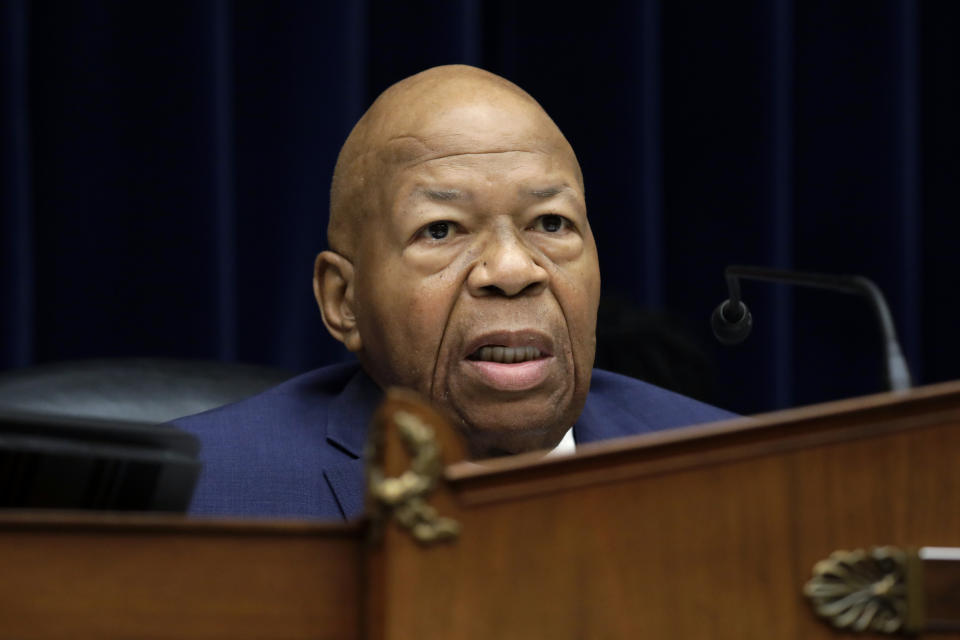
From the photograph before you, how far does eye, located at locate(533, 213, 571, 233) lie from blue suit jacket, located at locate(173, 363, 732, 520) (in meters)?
0.23

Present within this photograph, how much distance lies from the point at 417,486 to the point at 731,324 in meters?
0.62

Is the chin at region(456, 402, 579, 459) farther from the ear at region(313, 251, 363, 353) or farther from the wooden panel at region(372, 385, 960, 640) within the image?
the wooden panel at region(372, 385, 960, 640)

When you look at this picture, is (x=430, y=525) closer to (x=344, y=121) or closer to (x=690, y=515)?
(x=690, y=515)

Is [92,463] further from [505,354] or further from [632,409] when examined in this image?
[632,409]

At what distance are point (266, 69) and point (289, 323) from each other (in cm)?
37

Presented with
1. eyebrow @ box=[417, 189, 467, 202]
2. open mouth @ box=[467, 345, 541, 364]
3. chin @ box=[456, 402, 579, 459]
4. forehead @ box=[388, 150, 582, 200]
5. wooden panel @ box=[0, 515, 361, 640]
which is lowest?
→ chin @ box=[456, 402, 579, 459]

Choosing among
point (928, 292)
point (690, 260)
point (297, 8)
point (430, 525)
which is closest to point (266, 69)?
point (297, 8)

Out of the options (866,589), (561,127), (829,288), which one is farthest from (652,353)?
(866,589)

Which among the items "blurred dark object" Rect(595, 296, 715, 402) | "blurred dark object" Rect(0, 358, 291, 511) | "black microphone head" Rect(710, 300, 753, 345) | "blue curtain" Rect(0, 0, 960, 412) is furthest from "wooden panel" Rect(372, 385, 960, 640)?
"blue curtain" Rect(0, 0, 960, 412)

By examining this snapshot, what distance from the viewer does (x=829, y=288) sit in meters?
1.06

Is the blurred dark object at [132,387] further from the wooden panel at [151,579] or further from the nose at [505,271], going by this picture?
the wooden panel at [151,579]

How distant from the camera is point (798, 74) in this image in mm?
2219

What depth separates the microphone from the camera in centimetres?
81

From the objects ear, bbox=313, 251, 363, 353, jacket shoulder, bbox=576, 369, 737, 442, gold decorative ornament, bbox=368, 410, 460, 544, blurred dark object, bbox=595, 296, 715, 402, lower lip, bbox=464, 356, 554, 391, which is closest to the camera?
gold decorative ornament, bbox=368, 410, 460, 544
